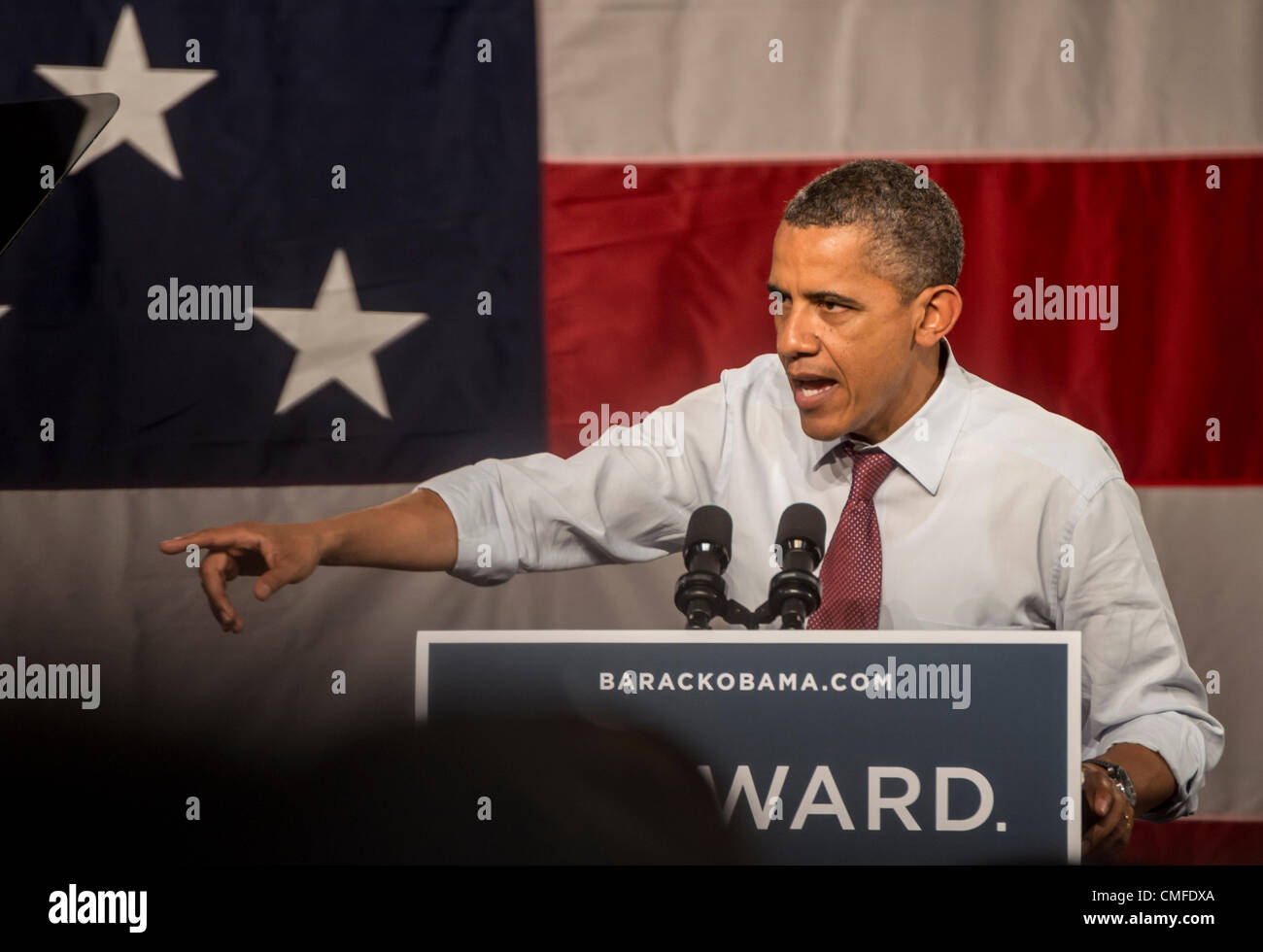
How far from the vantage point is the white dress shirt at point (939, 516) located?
163cm

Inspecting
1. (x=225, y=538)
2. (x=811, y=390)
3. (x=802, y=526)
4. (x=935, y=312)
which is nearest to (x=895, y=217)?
(x=935, y=312)

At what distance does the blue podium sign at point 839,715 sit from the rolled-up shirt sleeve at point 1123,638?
0.22 metres

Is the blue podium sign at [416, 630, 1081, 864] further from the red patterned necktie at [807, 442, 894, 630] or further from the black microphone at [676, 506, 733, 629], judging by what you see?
the red patterned necktie at [807, 442, 894, 630]

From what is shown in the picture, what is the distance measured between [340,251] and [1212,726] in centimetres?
155

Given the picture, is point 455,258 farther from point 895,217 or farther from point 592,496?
point 895,217

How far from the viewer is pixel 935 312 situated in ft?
5.48

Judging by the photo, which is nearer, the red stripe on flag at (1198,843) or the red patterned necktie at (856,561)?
the red patterned necktie at (856,561)

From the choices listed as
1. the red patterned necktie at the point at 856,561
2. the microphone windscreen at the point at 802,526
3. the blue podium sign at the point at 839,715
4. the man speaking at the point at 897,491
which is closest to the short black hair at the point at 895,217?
the man speaking at the point at 897,491

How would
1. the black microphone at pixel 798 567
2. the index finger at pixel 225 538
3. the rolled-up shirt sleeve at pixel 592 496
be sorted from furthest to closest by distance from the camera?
the rolled-up shirt sleeve at pixel 592 496, the index finger at pixel 225 538, the black microphone at pixel 798 567

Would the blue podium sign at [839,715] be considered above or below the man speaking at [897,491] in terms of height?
below

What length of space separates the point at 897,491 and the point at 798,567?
321 millimetres

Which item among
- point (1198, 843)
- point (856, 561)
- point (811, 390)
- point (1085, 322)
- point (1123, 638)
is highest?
point (1085, 322)

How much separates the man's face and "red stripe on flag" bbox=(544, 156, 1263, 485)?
0.43 ft

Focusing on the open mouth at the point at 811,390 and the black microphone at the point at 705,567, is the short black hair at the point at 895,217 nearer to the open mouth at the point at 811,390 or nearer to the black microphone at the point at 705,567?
the open mouth at the point at 811,390
